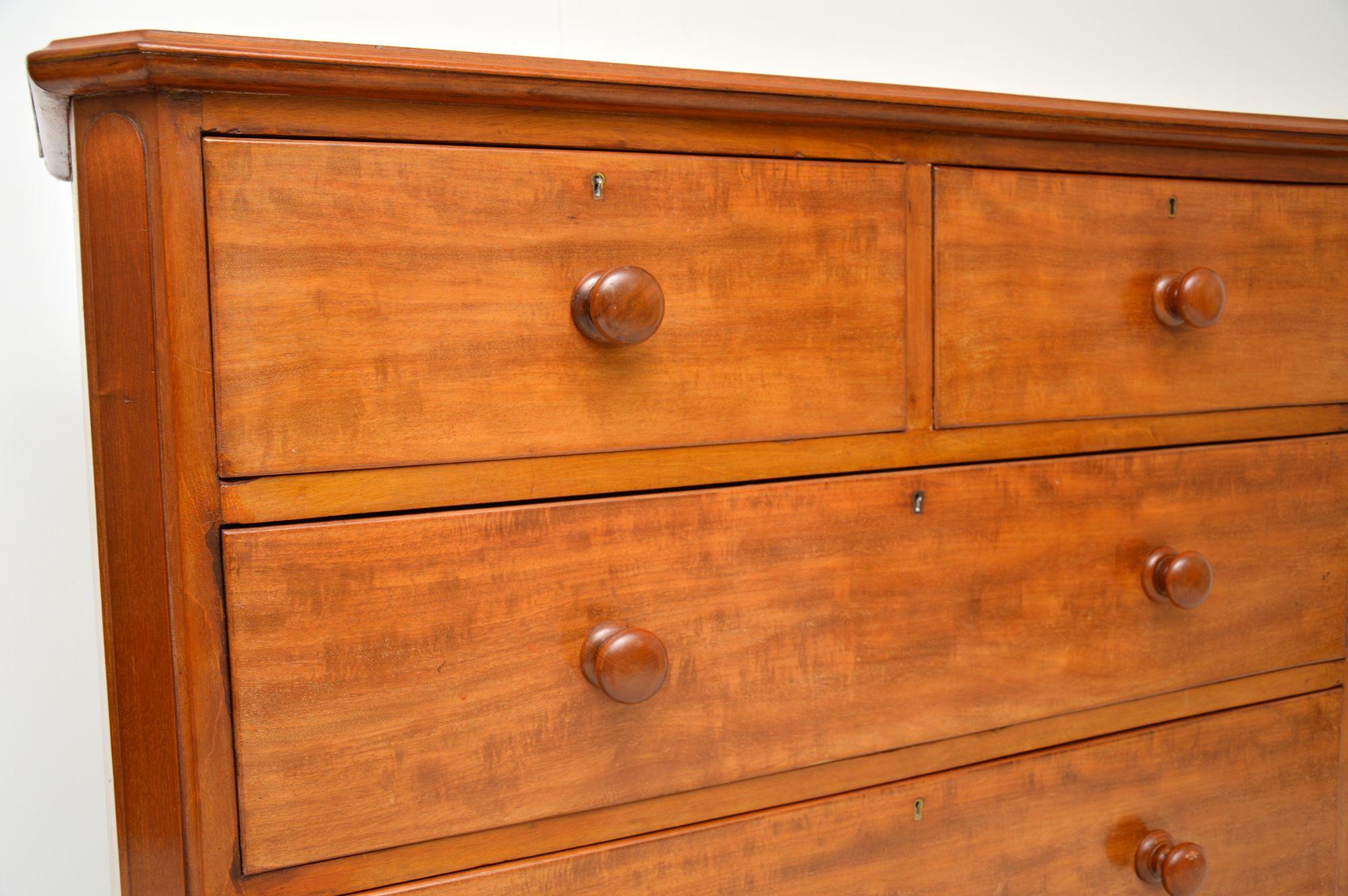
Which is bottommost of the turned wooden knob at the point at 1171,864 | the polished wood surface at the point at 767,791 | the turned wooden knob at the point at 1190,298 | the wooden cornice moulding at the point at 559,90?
the turned wooden knob at the point at 1171,864

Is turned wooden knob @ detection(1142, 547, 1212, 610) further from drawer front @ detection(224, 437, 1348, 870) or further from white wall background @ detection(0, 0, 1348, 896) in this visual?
white wall background @ detection(0, 0, 1348, 896)

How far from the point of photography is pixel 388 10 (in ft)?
4.35

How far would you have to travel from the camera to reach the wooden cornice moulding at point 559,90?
2.09 ft

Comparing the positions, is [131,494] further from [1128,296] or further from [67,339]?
[1128,296]

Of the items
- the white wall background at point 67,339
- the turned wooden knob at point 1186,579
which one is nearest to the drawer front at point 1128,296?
the turned wooden knob at point 1186,579

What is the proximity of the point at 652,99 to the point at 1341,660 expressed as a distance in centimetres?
90

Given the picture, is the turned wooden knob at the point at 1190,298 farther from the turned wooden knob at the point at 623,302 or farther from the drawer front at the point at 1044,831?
the turned wooden knob at the point at 623,302

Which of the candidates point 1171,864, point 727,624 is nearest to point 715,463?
point 727,624

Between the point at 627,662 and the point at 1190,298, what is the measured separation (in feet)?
1.91

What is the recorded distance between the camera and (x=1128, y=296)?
95 cm

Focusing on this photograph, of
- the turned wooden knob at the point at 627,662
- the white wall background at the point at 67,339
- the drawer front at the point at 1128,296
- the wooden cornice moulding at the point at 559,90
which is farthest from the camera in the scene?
the white wall background at the point at 67,339

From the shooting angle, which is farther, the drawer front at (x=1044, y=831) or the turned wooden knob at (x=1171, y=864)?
the turned wooden knob at (x=1171, y=864)

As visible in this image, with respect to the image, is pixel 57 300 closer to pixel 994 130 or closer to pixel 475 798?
pixel 475 798

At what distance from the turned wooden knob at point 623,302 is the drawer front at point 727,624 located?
13 centimetres
